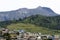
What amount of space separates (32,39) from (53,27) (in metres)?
101

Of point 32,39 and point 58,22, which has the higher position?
point 32,39

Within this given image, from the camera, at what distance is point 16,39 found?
43.7 m

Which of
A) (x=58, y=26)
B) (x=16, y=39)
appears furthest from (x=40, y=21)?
(x=16, y=39)

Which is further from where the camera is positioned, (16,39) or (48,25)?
(48,25)

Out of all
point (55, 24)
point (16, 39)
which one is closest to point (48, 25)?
point (55, 24)

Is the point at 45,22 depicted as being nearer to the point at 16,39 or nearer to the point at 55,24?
the point at 55,24

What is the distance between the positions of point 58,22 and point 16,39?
117473 mm

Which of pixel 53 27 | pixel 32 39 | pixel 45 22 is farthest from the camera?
pixel 45 22

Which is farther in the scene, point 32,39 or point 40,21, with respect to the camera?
point 40,21

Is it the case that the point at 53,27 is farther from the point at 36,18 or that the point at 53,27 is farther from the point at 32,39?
the point at 32,39

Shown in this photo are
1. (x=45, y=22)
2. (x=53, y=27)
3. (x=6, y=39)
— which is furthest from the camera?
(x=45, y=22)

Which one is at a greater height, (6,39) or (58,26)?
(6,39)

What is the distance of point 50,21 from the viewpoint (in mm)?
160500

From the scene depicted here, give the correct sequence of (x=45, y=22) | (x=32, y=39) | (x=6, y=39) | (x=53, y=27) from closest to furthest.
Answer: (x=6, y=39) → (x=32, y=39) → (x=53, y=27) → (x=45, y=22)
